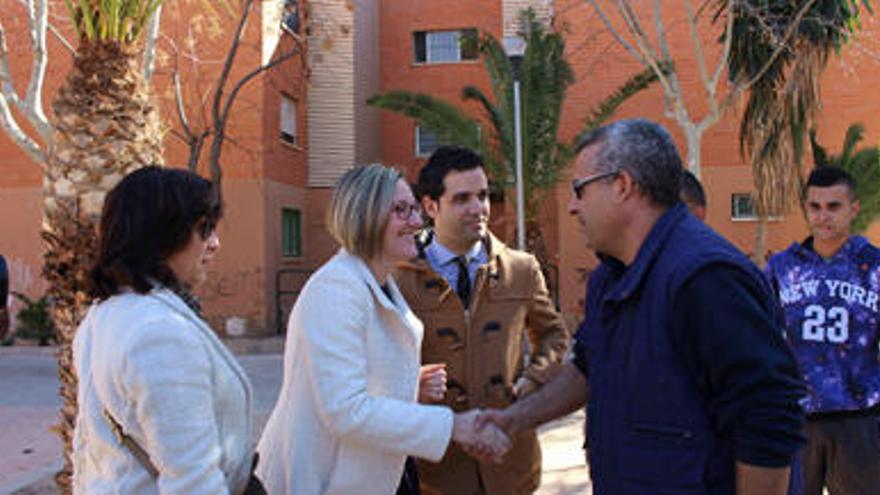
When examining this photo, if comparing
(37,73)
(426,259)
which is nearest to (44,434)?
(37,73)

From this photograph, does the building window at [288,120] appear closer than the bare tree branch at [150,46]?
No

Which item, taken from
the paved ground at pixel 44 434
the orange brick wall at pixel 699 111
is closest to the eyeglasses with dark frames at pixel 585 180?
the paved ground at pixel 44 434

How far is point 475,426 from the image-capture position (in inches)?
109

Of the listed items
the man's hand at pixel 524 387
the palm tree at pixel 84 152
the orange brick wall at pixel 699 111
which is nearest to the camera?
the man's hand at pixel 524 387

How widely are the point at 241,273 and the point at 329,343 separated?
48.6ft

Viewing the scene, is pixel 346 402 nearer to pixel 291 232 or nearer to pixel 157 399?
pixel 157 399

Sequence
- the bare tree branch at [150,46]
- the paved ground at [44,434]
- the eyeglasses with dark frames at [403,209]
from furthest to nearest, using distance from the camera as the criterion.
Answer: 1. the paved ground at [44,434]
2. the bare tree branch at [150,46]
3. the eyeglasses with dark frames at [403,209]

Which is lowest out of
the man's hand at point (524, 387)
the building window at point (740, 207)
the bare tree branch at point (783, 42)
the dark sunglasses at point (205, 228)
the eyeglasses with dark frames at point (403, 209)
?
the man's hand at point (524, 387)

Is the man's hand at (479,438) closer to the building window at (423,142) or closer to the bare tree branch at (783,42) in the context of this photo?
the bare tree branch at (783,42)

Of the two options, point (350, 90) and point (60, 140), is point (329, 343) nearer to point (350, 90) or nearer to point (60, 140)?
point (60, 140)

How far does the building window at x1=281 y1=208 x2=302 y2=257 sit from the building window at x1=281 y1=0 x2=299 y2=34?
4.26 metres

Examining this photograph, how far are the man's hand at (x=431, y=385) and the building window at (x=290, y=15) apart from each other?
12258 millimetres

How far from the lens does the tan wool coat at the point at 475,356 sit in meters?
3.16

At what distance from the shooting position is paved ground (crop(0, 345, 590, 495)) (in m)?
6.29
